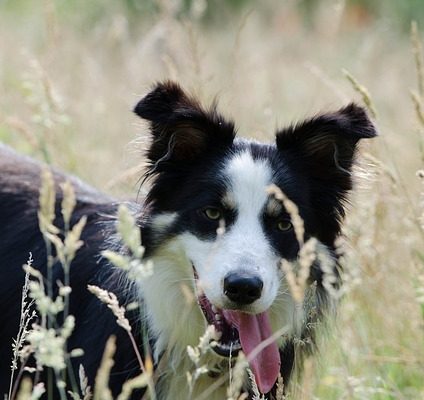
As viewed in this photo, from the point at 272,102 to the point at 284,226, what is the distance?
645cm

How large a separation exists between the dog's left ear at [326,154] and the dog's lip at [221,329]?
0.74 meters

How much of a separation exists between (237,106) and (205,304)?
11.0 ft

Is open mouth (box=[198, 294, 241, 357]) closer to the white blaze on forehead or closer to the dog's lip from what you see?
the dog's lip

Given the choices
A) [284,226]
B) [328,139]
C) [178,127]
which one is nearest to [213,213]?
[284,226]

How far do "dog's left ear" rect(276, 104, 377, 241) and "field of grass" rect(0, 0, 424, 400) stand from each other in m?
0.10

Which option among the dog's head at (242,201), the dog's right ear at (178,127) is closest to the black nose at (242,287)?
the dog's head at (242,201)

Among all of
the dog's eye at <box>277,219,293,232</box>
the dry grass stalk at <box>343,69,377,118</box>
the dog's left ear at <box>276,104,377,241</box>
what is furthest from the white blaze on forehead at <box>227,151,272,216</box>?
the dry grass stalk at <box>343,69,377,118</box>

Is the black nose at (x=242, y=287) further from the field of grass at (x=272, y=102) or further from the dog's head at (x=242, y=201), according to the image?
the field of grass at (x=272, y=102)

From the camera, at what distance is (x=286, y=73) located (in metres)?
12.2

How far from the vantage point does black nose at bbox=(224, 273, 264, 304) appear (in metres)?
3.30

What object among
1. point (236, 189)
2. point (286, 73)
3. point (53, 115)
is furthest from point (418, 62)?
point (286, 73)

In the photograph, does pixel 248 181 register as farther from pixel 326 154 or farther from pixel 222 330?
pixel 222 330

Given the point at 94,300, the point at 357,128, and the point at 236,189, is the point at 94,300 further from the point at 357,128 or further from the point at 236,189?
the point at 357,128

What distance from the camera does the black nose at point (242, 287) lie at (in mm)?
3305
